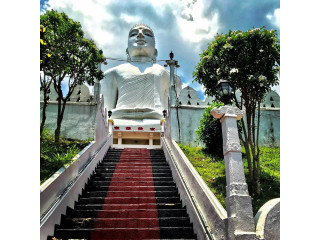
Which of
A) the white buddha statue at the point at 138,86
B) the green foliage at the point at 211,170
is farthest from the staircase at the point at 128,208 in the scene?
the white buddha statue at the point at 138,86

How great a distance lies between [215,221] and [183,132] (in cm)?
858

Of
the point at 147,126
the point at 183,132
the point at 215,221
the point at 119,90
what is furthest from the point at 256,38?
the point at 119,90

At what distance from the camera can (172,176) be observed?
23.1 ft

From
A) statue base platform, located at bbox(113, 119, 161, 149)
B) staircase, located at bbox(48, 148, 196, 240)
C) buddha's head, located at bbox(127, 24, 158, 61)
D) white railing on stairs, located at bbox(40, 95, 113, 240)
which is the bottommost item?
staircase, located at bbox(48, 148, 196, 240)

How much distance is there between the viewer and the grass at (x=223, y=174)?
634cm

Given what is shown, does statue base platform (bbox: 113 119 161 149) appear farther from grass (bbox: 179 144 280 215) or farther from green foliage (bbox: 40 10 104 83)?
green foliage (bbox: 40 10 104 83)

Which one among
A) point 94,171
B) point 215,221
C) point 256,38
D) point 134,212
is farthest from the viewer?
point 94,171

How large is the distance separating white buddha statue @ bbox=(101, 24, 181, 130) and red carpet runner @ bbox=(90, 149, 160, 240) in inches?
260

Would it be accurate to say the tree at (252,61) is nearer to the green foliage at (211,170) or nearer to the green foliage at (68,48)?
the green foliage at (211,170)

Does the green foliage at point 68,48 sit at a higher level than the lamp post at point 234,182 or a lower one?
higher

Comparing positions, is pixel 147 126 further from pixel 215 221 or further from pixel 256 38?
pixel 215 221

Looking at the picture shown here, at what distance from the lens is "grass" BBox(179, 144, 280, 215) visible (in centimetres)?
634

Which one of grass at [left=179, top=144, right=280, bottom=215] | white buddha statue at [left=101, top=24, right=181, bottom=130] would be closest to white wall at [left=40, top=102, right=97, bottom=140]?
white buddha statue at [left=101, top=24, right=181, bottom=130]

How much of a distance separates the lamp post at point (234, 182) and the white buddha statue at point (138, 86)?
373 inches
